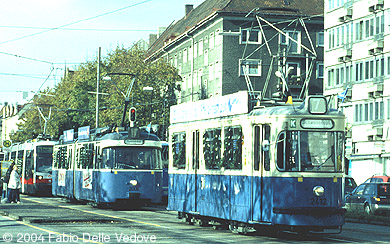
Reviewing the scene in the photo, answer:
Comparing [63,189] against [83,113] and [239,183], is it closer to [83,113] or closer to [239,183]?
[239,183]

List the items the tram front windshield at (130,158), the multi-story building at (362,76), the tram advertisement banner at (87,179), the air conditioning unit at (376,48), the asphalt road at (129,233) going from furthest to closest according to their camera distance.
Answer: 1. the air conditioning unit at (376,48)
2. the multi-story building at (362,76)
3. the tram advertisement banner at (87,179)
4. the tram front windshield at (130,158)
5. the asphalt road at (129,233)

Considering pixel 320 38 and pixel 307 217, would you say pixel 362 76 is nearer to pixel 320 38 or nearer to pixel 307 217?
pixel 320 38

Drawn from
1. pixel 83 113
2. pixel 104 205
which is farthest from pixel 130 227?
pixel 83 113

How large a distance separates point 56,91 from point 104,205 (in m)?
62.5

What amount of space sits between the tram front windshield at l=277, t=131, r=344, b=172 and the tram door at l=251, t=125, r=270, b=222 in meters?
0.39

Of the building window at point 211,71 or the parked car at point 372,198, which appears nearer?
the parked car at point 372,198

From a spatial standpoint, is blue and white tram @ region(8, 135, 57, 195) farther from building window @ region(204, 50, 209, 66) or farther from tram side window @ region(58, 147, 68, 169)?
building window @ region(204, 50, 209, 66)

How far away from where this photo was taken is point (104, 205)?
33125 millimetres

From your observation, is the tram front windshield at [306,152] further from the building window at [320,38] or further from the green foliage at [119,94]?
the building window at [320,38]

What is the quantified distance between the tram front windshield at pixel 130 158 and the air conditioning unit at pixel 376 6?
27.0 meters

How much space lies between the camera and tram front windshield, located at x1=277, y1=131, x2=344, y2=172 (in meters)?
17.1

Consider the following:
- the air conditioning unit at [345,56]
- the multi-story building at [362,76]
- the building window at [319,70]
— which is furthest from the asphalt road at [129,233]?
the building window at [319,70]

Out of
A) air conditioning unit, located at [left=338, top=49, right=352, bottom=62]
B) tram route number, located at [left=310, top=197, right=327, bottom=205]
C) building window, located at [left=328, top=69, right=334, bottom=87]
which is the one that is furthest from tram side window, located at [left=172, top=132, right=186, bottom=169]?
building window, located at [left=328, top=69, right=334, bottom=87]

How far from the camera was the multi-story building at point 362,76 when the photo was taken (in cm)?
5206
